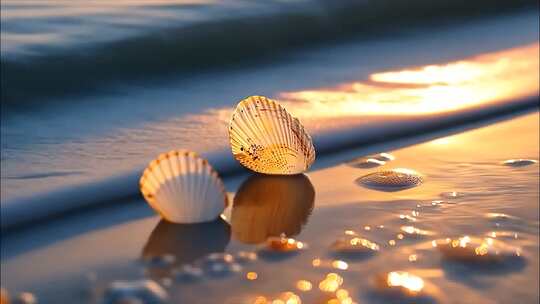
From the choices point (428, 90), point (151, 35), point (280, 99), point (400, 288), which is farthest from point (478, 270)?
point (151, 35)

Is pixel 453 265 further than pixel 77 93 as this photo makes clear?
No

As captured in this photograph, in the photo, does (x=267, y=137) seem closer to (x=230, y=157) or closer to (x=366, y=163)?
(x=230, y=157)

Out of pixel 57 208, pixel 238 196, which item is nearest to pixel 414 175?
pixel 238 196

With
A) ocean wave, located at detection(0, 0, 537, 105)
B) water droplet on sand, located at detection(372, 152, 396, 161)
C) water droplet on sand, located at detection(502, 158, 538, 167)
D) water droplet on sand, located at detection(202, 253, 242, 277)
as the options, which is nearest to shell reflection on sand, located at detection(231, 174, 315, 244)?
water droplet on sand, located at detection(202, 253, 242, 277)

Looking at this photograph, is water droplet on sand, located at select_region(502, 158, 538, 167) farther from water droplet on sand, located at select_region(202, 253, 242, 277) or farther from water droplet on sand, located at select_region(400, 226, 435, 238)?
water droplet on sand, located at select_region(202, 253, 242, 277)

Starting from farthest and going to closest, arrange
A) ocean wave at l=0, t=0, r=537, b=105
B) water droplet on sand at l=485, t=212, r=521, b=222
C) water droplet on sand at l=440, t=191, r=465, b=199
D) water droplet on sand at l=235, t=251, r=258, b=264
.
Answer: ocean wave at l=0, t=0, r=537, b=105, water droplet on sand at l=440, t=191, r=465, b=199, water droplet on sand at l=485, t=212, r=521, b=222, water droplet on sand at l=235, t=251, r=258, b=264

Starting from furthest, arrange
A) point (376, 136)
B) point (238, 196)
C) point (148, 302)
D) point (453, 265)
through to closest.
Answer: point (376, 136) < point (238, 196) < point (453, 265) < point (148, 302)

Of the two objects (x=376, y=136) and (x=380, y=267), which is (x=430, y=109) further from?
(x=380, y=267)
